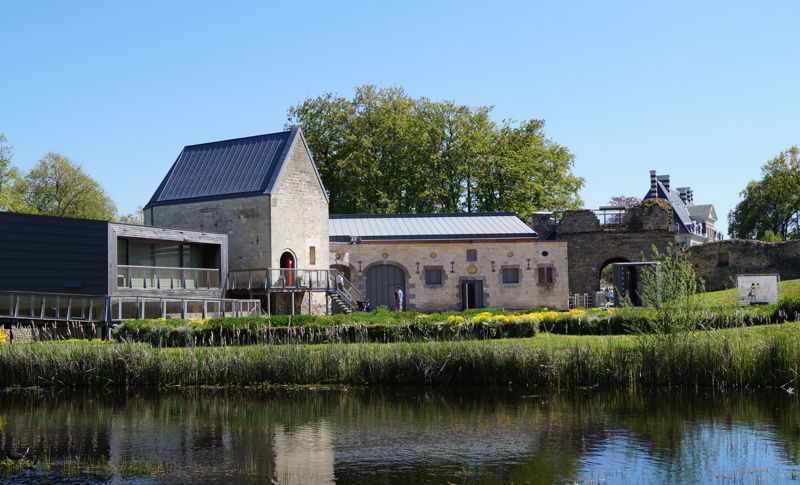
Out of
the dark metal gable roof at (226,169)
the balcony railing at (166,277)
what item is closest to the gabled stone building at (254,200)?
the dark metal gable roof at (226,169)

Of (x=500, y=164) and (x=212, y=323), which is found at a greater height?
(x=500, y=164)

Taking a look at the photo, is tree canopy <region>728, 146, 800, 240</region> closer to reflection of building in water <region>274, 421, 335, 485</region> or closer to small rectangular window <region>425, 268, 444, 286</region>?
small rectangular window <region>425, 268, 444, 286</region>

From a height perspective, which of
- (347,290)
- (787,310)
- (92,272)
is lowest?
(787,310)

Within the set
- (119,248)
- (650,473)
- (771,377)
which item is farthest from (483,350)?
(119,248)

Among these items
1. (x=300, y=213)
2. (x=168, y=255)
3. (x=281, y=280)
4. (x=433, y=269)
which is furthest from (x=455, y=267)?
(x=168, y=255)

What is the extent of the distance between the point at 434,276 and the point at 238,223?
9768mm

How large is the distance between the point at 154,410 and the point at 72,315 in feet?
34.3

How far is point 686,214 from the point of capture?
2347 inches

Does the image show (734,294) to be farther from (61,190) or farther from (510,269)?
(61,190)

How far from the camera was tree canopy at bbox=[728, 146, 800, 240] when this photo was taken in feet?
196

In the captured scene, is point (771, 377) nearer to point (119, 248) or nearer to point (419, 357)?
point (419, 357)

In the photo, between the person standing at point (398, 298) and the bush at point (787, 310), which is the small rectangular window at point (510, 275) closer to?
the person standing at point (398, 298)

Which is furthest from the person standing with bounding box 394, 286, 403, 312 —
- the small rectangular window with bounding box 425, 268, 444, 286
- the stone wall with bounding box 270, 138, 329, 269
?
the stone wall with bounding box 270, 138, 329, 269

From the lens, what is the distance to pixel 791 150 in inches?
2349
